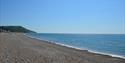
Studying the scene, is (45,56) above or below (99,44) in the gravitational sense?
above

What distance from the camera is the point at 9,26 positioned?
564 feet

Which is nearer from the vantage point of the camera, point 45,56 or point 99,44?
point 45,56

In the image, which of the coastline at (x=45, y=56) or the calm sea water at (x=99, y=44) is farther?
the calm sea water at (x=99, y=44)

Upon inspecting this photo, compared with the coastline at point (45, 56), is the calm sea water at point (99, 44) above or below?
below

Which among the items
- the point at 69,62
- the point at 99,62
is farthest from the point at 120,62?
the point at 69,62

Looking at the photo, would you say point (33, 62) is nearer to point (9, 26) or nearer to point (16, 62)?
point (16, 62)

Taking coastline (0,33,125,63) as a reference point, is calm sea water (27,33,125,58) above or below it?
below

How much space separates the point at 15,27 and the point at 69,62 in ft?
573

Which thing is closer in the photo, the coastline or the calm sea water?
the coastline

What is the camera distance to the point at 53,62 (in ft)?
40.0

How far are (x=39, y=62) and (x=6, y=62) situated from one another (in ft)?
6.39

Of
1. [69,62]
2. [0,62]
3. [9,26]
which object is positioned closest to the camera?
[0,62]

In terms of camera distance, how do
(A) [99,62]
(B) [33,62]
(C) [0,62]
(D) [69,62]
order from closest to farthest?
(C) [0,62] < (B) [33,62] < (D) [69,62] < (A) [99,62]

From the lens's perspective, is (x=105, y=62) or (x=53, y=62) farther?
(x=105, y=62)
